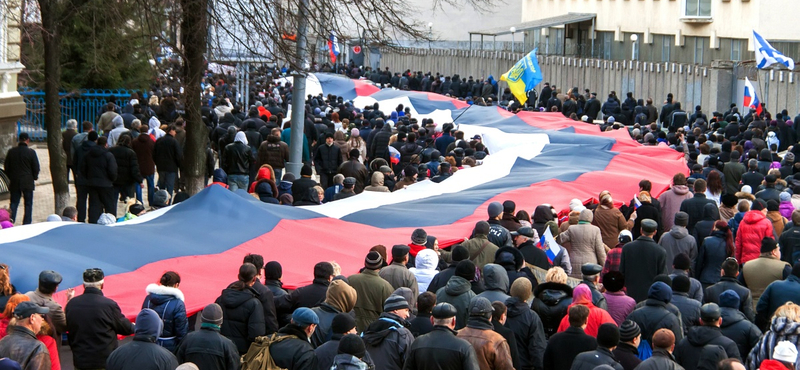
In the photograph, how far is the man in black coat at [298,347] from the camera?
745 centimetres

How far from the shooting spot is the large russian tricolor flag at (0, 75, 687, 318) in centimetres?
980

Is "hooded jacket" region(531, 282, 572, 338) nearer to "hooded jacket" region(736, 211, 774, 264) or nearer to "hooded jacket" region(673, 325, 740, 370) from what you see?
"hooded jacket" region(673, 325, 740, 370)

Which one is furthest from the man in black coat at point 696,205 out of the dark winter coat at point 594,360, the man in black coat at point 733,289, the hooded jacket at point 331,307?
the dark winter coat at point 594,360

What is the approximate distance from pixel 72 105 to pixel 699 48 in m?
28.0

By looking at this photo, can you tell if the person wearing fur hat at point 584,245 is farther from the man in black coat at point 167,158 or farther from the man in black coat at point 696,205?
the man in black coat at point 167,158

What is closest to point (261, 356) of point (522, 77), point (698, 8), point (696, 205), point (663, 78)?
point (696, 205)

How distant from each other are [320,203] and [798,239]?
563cm

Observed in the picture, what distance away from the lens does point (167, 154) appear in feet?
56.6

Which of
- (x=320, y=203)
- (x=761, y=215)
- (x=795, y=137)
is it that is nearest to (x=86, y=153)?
(x=320, y=203)

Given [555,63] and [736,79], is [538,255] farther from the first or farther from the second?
[555,63]

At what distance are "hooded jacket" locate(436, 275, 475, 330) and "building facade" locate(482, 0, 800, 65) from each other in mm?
34133

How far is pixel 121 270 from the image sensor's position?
9.91 meters

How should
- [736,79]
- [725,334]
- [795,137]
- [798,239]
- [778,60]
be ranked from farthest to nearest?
1. [736,79]
2. [778,60]
3. [795,137]
4. [798,239]
5. [725,334]

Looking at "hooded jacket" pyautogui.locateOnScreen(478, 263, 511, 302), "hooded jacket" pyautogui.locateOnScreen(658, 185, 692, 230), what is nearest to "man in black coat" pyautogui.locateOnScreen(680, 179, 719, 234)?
"hooded jacket" pyautogui.locateOnScreen(658, 185, 692, 230)
